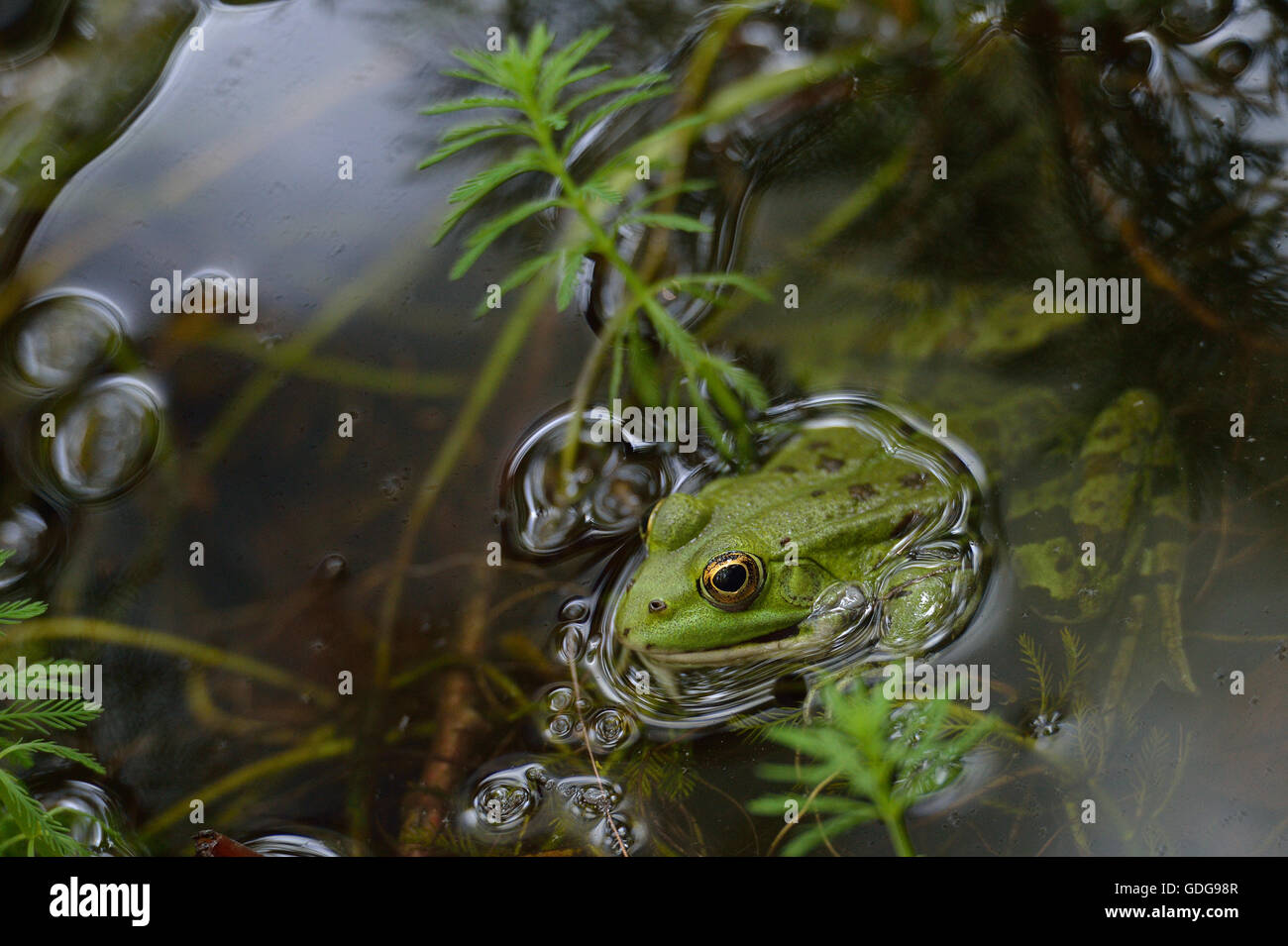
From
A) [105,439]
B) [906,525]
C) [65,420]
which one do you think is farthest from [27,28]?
[906,525]

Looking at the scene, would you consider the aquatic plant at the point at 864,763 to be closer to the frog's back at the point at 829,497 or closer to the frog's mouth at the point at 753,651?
the frog's mouth at the point at 753,651

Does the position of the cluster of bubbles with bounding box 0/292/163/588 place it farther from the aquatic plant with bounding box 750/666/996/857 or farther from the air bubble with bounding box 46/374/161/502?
the aquatic plant with bounding box 750/666/996/857

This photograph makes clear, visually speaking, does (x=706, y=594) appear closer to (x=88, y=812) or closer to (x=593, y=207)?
(x=593, y=207)

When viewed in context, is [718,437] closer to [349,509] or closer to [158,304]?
[349,509]

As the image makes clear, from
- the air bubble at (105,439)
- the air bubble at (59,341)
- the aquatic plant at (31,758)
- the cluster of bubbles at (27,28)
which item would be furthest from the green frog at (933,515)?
the cluster of bubbles at (27,28)

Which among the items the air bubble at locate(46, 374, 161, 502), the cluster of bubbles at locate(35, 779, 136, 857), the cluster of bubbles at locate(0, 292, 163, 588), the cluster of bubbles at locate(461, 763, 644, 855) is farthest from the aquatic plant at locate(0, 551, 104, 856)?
the cluster of bubbles at locate(461, 763, 644, 855)
